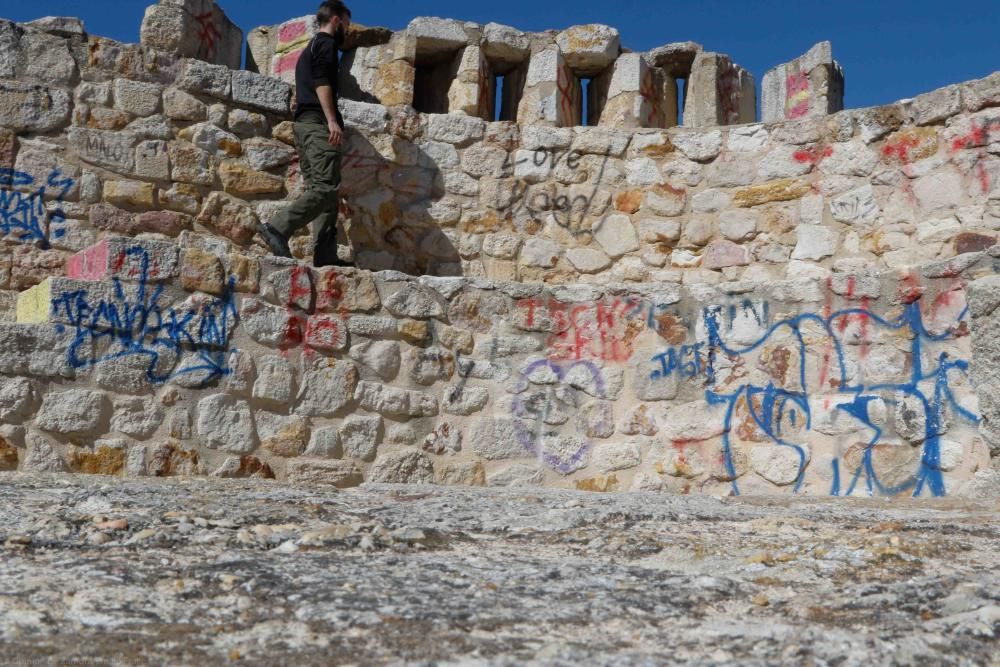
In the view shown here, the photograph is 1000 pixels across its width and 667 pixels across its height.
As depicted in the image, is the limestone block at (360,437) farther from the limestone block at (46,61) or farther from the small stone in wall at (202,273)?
the limestone block at (46,61)

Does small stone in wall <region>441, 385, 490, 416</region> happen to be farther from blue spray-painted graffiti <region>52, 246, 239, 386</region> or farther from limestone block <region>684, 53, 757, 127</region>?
limestone block <region>684, 53, 757, 127</region>

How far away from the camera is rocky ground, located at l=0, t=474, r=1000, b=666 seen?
161cm

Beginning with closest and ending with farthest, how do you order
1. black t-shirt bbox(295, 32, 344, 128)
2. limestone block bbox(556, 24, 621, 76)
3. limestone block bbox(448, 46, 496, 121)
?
black t-shirt bbox(295, 32, 344, 128), limestone block bbox(448, 46, 496, 121), limestone block bbox(556, 24, 621, 76)

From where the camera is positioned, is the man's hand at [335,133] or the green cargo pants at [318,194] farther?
the man's hand at [335,133]

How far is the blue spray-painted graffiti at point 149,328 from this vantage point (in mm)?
3990

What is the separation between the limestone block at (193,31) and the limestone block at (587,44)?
214 centimetres

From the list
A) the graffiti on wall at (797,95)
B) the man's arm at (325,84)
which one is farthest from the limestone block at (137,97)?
the graffiti on wall at (797,95)

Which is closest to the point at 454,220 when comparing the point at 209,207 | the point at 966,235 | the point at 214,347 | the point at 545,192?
the point at 545,192

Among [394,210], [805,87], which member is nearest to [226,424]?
[394,210]

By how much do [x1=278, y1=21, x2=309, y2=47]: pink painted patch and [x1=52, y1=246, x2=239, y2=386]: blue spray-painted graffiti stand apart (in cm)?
389

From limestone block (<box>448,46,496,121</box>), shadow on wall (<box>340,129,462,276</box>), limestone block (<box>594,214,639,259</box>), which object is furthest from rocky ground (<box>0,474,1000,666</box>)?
limestone block (<box>448,46,496,121</box>)

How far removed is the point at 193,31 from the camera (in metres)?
5.70

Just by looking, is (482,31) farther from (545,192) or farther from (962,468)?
(962,468)

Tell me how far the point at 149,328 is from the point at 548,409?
165 cm
